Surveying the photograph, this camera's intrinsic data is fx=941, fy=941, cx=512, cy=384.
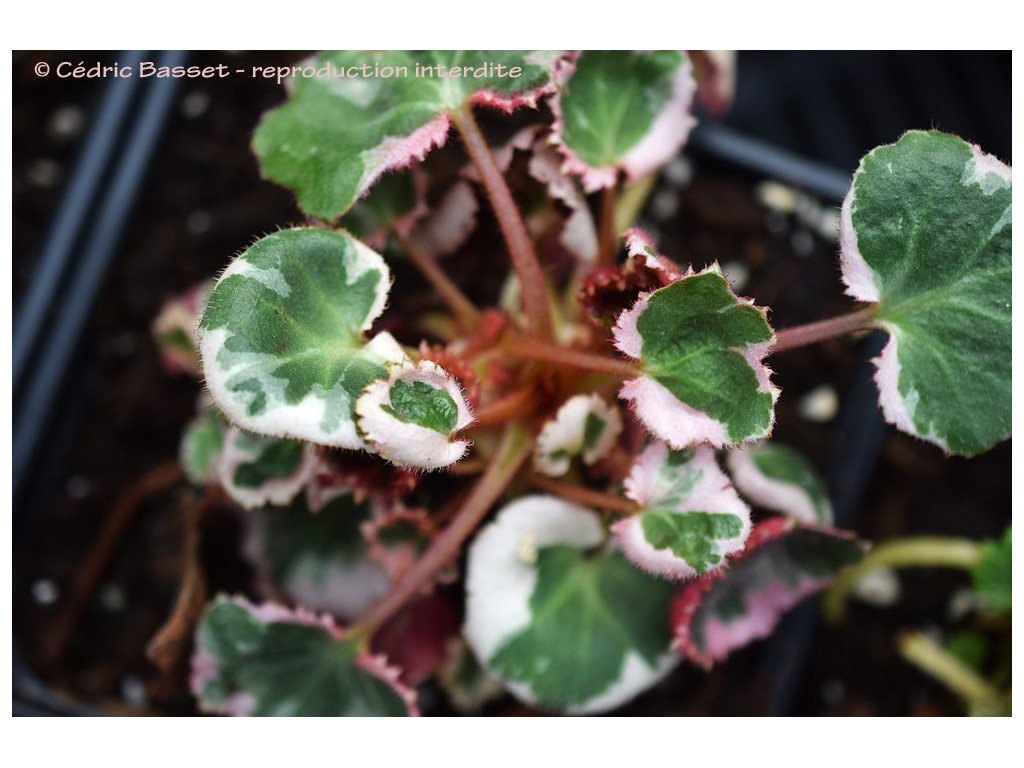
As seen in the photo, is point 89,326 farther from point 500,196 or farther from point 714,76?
point 714,76

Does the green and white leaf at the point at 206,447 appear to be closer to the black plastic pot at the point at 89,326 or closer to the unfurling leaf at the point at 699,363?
the black plastic pot at the point at 89,326

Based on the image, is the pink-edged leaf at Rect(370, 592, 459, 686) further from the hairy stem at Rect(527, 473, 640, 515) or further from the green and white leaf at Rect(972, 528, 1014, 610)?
the green and white leaf at Rect(972, 528, 1014, 610)

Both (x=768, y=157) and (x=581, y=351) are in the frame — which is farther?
(x=768, y=157)

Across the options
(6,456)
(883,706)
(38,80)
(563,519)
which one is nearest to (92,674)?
(6,456)

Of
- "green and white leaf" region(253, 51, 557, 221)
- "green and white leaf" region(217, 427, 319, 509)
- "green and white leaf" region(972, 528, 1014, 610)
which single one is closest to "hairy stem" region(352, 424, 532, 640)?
"green and white leaf" region(217, 427, 319, 509)

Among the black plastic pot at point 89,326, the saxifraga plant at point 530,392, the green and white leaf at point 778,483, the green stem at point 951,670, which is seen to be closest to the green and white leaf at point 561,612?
the saxifraga plant at point 530,392
